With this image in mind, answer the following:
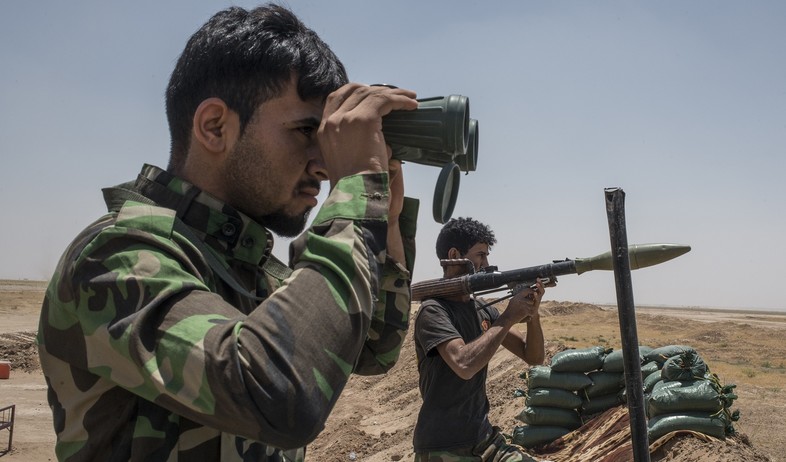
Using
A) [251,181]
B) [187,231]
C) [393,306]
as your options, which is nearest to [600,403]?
[393,306]

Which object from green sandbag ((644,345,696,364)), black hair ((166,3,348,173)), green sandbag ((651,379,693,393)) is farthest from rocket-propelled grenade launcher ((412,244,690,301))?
black hair ((166,3,348,173))

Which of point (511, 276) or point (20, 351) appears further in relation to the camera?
point (20, 351)

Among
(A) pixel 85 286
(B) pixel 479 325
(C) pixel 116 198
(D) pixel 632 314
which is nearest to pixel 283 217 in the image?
(C) pixel 116 198

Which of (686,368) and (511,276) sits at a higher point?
(511,276)

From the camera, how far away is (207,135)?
1.52 meters

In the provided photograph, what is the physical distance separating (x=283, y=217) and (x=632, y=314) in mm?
2437

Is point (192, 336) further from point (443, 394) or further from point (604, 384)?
point (604, 384)

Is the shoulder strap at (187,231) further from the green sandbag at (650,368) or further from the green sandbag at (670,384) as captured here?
the green sandbag at (650,368)

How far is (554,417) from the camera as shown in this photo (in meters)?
8.45

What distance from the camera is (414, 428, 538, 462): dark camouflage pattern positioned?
14.6 feet

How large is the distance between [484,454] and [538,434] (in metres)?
4.23

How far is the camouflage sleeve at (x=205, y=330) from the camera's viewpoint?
1156 mm

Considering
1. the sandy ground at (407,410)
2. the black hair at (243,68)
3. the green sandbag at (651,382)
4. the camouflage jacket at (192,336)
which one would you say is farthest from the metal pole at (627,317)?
the green sandbag at (651,382)

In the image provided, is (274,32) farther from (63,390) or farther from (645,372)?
(645,372)
